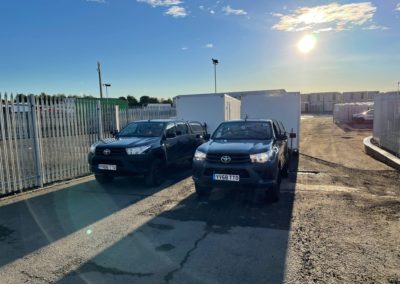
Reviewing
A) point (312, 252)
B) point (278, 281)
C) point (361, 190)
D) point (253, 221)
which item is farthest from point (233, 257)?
point (361, 190)

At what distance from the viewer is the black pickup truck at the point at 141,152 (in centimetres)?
795

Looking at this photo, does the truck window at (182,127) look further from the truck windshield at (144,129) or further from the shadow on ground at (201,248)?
the shadow on ground at (201,248)

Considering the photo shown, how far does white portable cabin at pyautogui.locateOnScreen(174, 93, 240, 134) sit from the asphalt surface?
733 centimetres

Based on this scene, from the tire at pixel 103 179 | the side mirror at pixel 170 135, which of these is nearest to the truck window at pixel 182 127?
the side mirror at pixel 170 135

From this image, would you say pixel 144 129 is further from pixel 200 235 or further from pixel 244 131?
pixel 200 235

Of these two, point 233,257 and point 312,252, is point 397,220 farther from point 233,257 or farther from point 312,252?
point 233,257

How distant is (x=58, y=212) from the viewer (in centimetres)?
629

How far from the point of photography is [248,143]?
278 inches

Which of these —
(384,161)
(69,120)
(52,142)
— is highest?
(69,120)

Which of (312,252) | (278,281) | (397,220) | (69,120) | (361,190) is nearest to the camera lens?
(278,281)

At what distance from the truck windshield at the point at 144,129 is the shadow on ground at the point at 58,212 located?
4.39 ft

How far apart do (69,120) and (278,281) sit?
7.70m

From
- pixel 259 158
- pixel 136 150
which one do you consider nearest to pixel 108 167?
pixel 136 150

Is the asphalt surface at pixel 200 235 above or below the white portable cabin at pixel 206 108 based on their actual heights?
below
